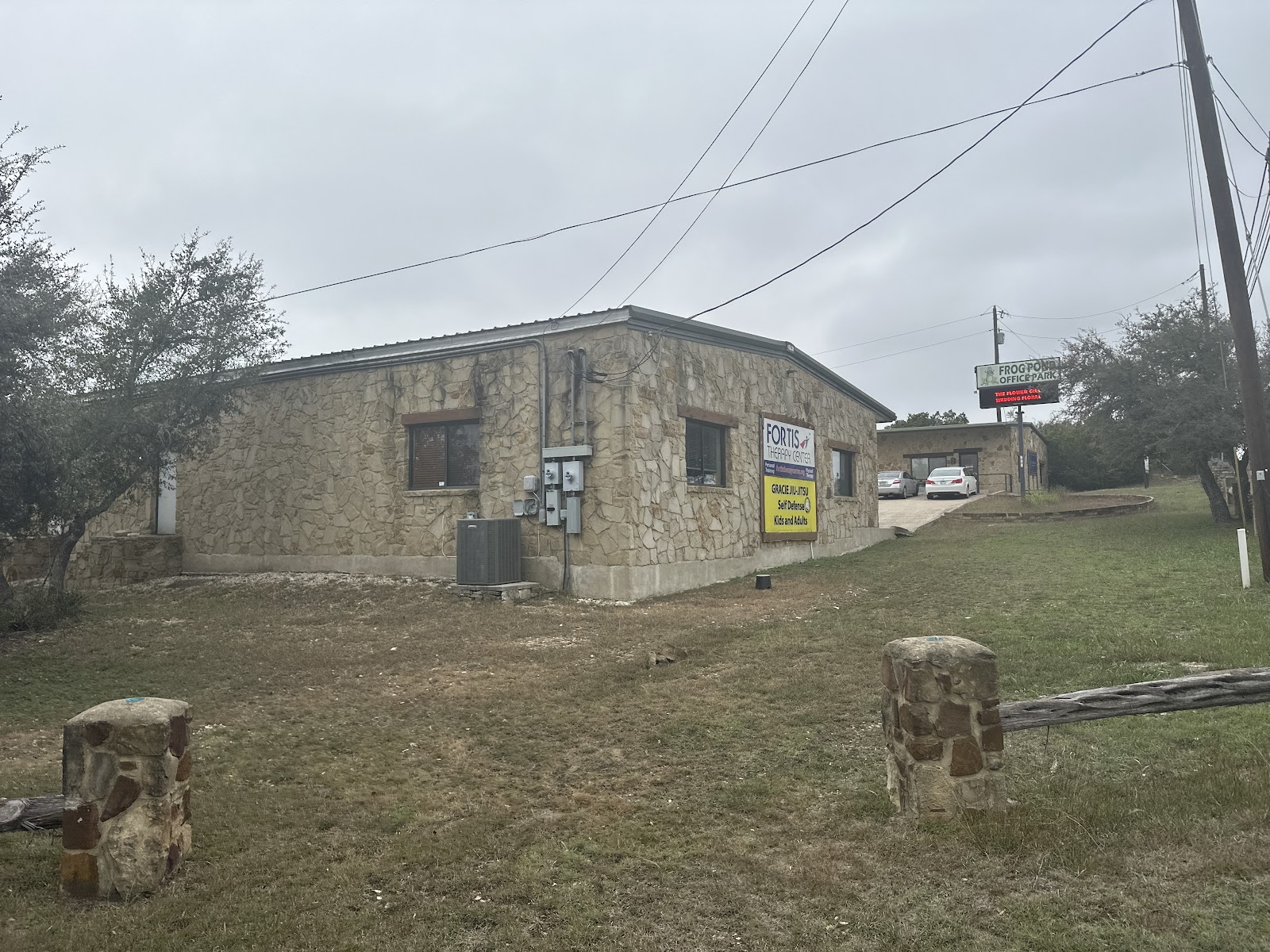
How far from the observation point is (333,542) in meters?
16.9

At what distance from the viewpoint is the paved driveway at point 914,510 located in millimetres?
27106

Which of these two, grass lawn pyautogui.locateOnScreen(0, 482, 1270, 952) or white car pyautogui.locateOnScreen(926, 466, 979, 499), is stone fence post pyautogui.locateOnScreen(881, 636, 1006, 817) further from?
white car pyautogui.locateOnScreen(926, 466, 979, 499)

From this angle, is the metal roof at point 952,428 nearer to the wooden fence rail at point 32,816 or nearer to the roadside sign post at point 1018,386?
the roadside sign post at point 1018,386

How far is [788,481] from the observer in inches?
733

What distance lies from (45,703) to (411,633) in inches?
173

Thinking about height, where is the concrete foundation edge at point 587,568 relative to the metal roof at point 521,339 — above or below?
below

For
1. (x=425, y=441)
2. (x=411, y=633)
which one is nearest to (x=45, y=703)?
(x=411, y=633)

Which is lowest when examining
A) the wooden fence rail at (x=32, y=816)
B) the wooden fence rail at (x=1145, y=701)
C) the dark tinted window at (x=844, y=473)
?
the wooden fence rail at (x=32, y=816)

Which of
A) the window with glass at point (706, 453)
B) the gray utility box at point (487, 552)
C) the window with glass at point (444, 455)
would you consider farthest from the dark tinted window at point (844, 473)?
the gray utility box at point (487, 552)

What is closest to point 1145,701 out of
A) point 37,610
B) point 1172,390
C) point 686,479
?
point 686,479

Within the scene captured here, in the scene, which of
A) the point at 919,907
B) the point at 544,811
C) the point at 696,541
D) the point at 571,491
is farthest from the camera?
the point at 696,541

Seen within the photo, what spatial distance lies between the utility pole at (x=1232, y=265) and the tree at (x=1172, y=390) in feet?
24.8

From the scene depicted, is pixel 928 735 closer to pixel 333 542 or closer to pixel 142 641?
pixel 142 641

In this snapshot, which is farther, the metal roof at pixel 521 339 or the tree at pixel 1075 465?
the tree at pixel 1075 465
